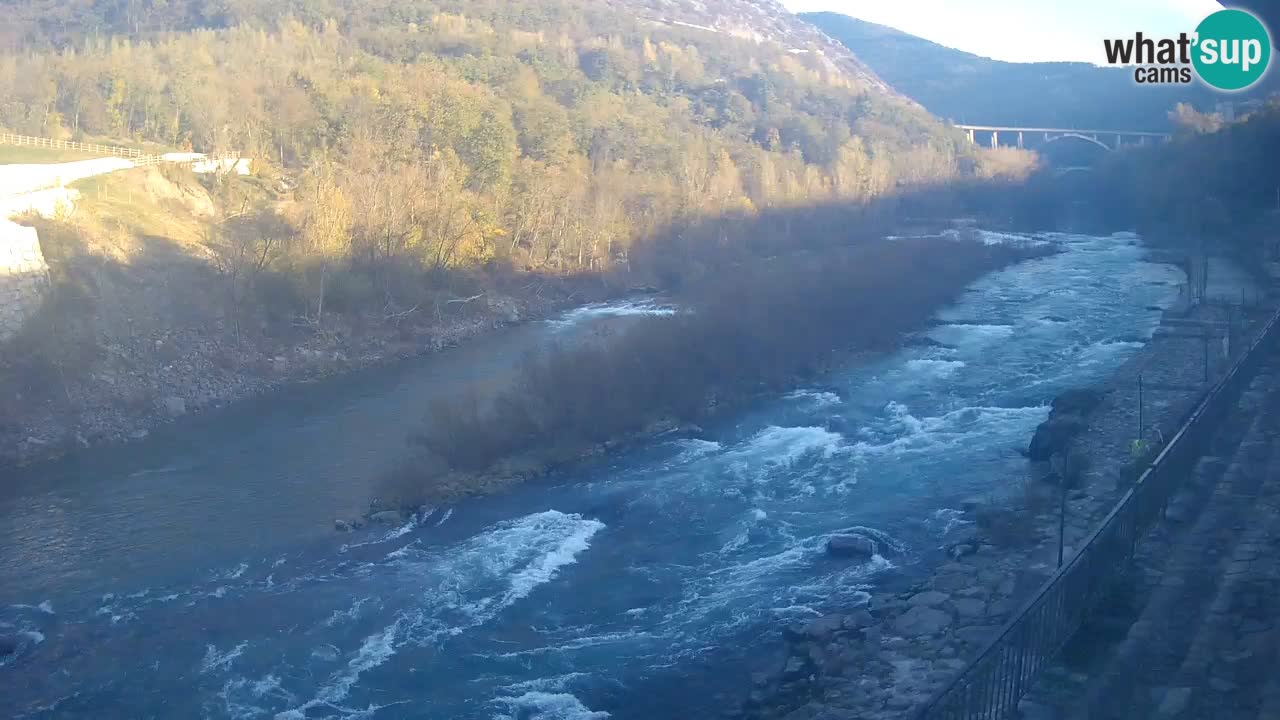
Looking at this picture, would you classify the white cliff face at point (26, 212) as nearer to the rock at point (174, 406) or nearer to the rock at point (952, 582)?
the rock at point (174, 406)

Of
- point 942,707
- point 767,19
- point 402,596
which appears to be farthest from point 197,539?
point 767,19

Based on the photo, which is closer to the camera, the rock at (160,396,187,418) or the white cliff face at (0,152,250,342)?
the rock at (160,396,187,418)

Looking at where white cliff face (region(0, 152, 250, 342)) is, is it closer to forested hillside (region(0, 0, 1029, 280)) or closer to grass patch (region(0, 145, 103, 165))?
grass patch (region(0, 145, 103, 165))

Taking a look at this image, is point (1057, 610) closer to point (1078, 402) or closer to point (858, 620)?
point (858, 620)

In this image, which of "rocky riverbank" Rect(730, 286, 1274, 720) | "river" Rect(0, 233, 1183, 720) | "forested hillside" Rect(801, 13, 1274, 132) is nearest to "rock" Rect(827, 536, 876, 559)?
"rocky riverbank" Rect(730, 286, 1274, 720)

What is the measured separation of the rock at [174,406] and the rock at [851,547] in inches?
476

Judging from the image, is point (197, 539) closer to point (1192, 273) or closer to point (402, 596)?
point (402, 596)

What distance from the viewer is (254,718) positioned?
27.8 feet

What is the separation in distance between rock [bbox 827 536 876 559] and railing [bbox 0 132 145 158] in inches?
948

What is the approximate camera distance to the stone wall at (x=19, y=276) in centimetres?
1789

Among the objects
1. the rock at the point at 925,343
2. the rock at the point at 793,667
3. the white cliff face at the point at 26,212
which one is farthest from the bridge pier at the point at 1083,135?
the rock at the point at 793,667

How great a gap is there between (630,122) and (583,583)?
1238 inches

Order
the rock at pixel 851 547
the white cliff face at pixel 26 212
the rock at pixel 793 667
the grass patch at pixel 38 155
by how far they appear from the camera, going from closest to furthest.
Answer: the rock at pixel 793 667, the rock at pixel 851 547, the white cliff face at pixel 26 212, the grass patch at pixel 38 155

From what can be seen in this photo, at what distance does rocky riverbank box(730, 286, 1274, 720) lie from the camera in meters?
8.17
